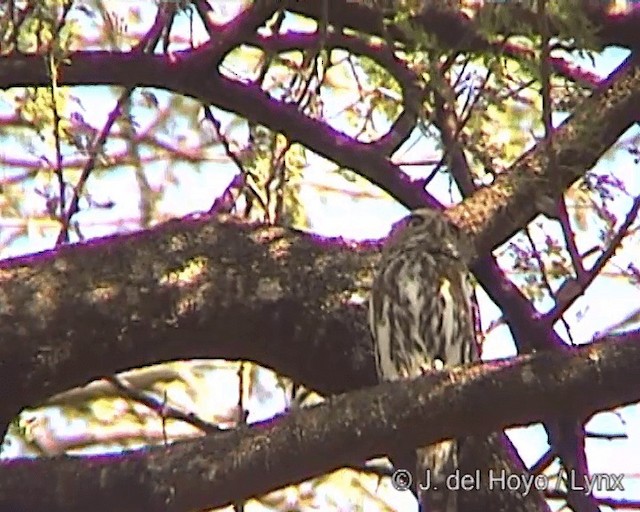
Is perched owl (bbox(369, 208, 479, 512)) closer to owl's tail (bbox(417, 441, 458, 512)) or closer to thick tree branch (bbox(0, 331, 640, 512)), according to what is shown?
owl's tail (bbox(417, 441, 458, 512))

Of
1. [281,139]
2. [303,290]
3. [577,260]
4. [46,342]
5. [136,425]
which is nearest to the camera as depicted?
[577,260]

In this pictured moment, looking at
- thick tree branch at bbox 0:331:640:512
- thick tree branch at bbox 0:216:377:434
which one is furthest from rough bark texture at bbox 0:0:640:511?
thick tree branch at bbox 0:331:640:512

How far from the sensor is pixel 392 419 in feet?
7.41

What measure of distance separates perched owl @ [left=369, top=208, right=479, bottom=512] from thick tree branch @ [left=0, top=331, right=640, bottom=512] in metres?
1.00

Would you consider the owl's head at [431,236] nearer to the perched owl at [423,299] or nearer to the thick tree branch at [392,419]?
the perched owl at [423,299]

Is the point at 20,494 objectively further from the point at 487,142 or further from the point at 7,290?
the point at 487,142

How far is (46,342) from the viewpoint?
2.91 metres

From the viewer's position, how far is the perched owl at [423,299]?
3.36m

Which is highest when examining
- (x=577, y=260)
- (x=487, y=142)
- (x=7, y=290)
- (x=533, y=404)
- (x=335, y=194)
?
(x=335, y=194)

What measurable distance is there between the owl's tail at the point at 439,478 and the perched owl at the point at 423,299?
296 mm

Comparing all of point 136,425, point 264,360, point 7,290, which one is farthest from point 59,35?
point 136,425

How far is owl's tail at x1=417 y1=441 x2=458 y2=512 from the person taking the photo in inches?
119

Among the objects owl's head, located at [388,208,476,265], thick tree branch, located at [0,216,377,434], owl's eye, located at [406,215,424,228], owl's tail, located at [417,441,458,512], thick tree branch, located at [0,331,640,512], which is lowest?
thick tree branch, located at [0,331,640,512]

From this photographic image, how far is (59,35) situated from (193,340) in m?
0.73
